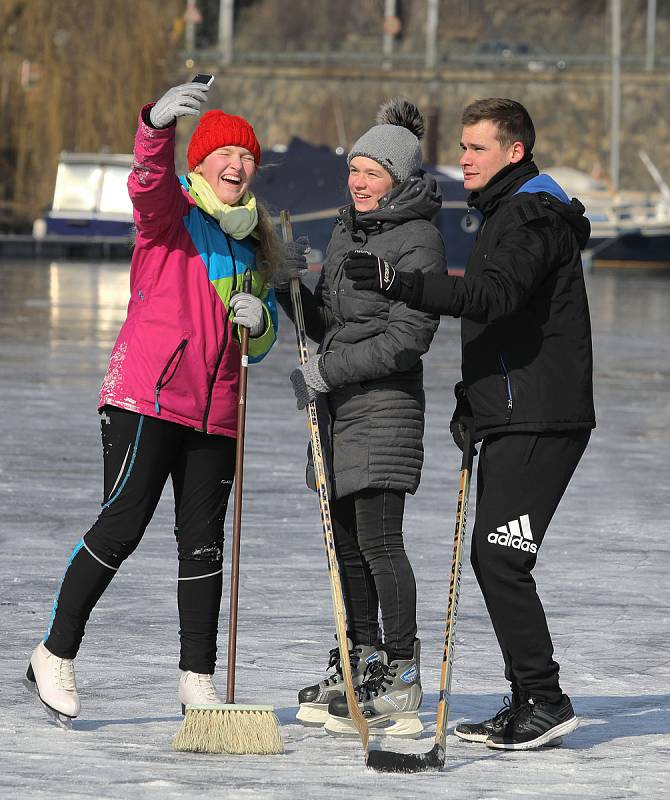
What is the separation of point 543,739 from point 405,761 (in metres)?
0.43

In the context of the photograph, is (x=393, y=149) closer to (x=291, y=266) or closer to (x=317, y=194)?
(x=291, y=266)

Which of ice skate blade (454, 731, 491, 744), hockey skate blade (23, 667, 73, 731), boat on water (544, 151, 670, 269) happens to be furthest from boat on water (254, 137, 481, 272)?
hockey skate blade (23, 667, 73, 731)

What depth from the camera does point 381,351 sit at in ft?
14.5

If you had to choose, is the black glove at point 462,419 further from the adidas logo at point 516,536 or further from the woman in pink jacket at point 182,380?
the woman in pink jacket at point 182,380

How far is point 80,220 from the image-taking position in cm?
3412

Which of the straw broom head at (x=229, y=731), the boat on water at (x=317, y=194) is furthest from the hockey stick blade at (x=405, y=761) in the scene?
the boat on water at (x=317, y=194)

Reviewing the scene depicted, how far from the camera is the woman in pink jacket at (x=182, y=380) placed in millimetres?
4277

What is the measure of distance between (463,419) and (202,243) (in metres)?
0.78

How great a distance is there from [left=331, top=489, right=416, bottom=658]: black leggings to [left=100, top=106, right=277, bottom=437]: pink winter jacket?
39 centimetres

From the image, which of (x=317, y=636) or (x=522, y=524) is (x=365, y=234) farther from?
(x=317, y=636)

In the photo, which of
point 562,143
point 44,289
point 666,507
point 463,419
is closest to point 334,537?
point 463,419

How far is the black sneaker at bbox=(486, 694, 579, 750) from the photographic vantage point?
4.23 metres

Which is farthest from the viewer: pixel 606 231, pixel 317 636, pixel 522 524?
pixel 606 231

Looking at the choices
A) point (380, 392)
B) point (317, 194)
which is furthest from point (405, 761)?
point (317, 194)
